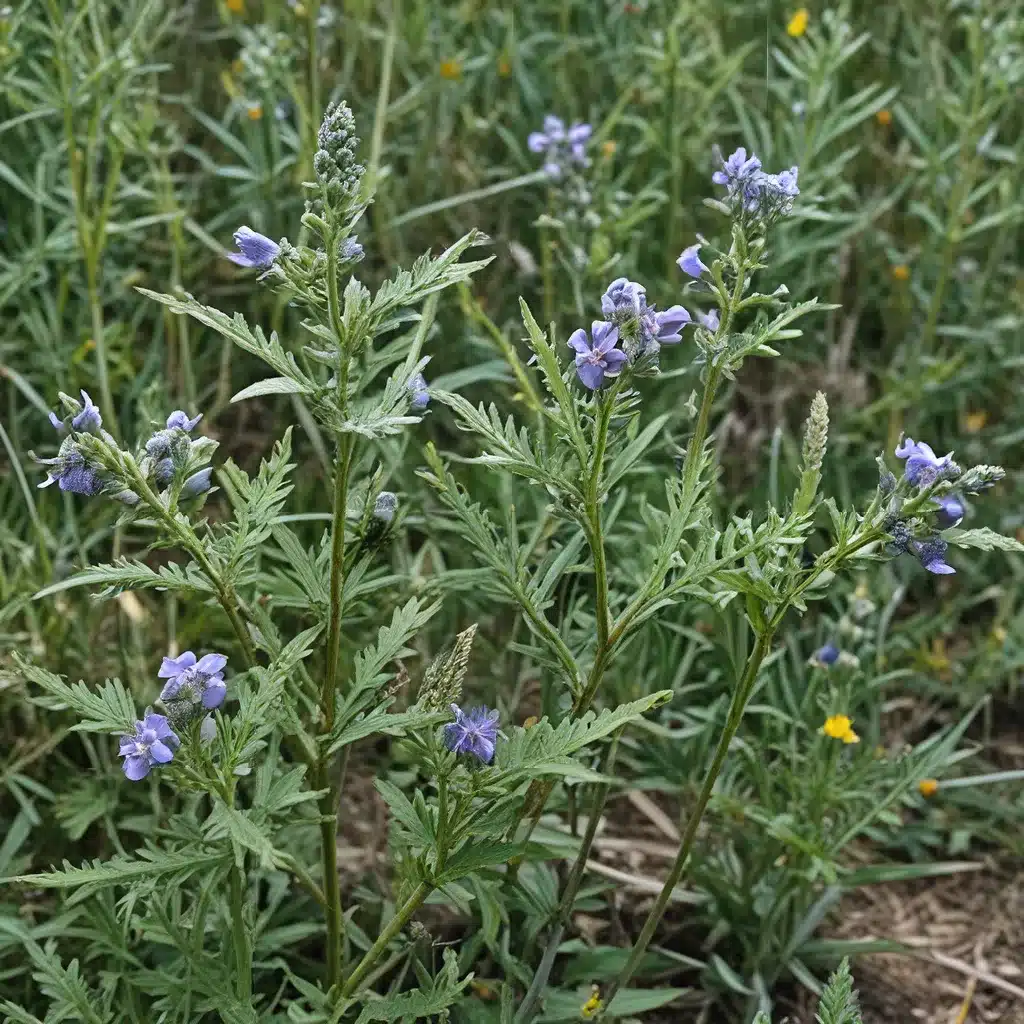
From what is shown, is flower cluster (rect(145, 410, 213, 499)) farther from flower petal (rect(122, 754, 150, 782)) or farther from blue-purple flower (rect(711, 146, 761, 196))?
blue-purple flower (rect(711, 146, 761, 196))

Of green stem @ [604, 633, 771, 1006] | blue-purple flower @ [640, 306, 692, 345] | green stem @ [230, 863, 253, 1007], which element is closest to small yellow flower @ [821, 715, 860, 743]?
green stem @ [604, 633, 771, 1006]

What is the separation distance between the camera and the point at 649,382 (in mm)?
2574

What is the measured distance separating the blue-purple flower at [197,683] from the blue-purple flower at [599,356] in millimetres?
468

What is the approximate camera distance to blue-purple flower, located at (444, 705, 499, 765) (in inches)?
54.5

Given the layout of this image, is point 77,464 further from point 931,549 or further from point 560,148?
point 560,148

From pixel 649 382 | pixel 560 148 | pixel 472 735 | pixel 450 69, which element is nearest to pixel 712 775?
pixel 472 735

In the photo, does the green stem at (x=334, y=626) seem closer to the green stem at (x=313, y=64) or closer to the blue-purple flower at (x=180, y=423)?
the blue-purple flower at (x=180, y=423)

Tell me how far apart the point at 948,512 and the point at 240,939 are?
0.91m

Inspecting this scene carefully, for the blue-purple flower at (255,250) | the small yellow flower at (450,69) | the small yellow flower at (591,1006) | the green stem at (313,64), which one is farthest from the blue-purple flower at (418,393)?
the small yellow flower at (450,69)

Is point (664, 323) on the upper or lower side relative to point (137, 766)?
upper

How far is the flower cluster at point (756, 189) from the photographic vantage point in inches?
55.8

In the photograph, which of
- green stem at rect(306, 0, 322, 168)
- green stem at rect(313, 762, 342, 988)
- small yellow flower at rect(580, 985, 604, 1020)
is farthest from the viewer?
green stem at rect(306, 0, 322, 168)

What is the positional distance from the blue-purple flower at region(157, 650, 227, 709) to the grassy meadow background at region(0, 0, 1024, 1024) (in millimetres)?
486

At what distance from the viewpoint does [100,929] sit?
1703 mm
